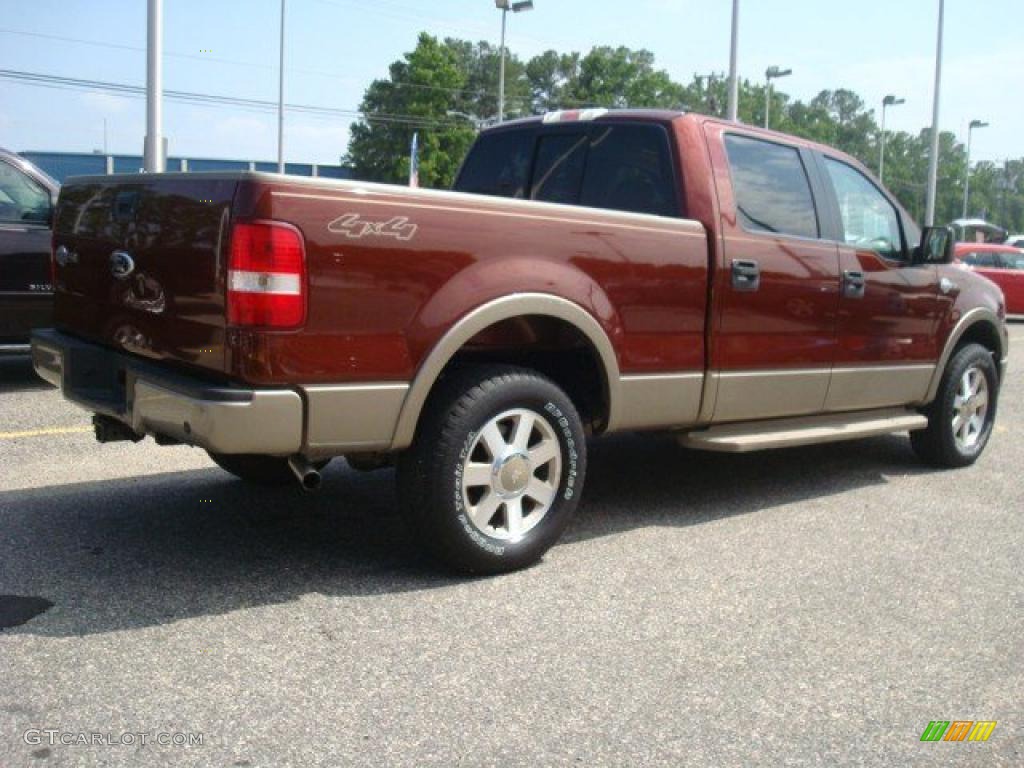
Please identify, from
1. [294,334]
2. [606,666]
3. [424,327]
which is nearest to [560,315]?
[424,327]

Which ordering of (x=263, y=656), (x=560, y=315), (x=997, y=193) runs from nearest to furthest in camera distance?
(x=263, y=656)
(x=560, y=315)
(x=997, y=193)

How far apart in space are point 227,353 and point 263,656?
977 mm

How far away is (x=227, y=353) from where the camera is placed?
3.48 metres

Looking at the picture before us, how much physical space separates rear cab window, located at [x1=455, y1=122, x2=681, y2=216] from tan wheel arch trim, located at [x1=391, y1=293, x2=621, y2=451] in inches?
35.8

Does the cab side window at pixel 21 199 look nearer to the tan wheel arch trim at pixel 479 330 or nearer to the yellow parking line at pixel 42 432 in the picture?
the yellow parking line at pixel 42 432

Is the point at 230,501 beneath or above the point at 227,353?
beneath

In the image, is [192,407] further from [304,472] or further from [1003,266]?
[1003,266]

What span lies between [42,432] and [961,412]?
18.5 feet

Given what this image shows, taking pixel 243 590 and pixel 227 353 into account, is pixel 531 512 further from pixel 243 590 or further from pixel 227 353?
pixel 227 353

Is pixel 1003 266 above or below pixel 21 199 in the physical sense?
above

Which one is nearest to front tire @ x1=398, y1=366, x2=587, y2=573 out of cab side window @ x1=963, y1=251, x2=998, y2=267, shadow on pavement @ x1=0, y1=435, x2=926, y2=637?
shadow on pavement @ x1=0, y1=435, x2=926, y2=637

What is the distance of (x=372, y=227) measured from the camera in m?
3.58

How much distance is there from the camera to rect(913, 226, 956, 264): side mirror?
19.7 ft

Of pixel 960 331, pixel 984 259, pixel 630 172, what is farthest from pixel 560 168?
pixel 984 259
